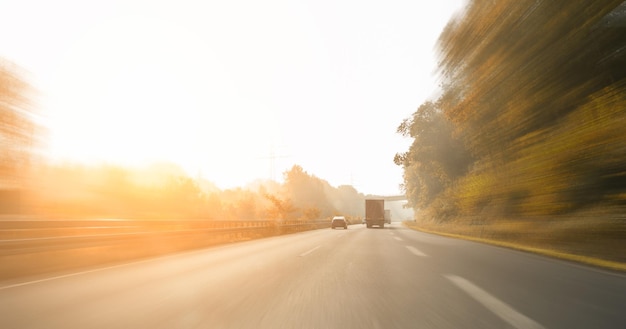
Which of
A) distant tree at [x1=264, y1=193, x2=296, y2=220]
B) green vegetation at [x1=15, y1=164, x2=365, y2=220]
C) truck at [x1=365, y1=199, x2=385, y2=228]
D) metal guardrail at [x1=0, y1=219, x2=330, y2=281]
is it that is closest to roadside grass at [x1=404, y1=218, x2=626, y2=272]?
metal guardrail at [x1=0, y1=219, x2=330, y2=281]

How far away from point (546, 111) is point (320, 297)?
10.1 m

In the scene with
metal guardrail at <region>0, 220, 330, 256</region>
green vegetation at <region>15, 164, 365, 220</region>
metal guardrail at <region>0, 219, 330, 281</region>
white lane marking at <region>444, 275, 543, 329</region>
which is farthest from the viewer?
green vegetation at <region>15, 164, 365, 220</region>

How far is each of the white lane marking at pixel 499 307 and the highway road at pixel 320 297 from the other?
0.04 feet

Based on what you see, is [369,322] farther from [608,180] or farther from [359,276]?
[608,180]

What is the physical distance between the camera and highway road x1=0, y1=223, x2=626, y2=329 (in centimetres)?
411

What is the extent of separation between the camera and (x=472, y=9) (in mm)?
14711

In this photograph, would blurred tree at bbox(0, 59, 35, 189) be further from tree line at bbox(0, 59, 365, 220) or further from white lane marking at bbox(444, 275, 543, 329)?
white lane marking at bbox(444, 275, 543, 329)

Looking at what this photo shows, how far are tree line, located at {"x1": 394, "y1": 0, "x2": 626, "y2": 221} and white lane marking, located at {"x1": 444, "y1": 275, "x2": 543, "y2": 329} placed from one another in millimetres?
6864

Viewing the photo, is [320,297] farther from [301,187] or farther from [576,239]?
[301,187]

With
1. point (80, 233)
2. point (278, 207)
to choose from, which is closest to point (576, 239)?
point (80, 233)

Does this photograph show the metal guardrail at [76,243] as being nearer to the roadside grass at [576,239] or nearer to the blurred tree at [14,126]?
the roadside grass at [576,239]

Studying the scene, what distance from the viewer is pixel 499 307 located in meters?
4.69

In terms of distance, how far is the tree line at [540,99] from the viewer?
423 inches

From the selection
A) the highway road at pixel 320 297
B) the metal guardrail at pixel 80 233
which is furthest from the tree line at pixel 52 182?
the highway road at pixel 320 297
